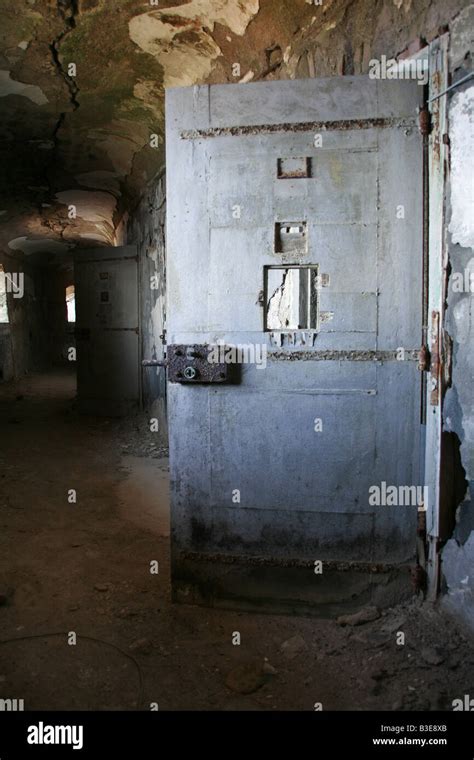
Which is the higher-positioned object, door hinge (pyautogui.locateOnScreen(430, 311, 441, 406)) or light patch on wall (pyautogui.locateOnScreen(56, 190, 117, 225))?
light patch on wall (pyautogui.locateOnScreen(56, 190, 117, 225))

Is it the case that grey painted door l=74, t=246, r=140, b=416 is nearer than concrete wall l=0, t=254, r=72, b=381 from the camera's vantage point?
Yes

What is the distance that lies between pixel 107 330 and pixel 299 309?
5.14 meters

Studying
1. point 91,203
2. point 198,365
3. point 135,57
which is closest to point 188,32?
point 135,57

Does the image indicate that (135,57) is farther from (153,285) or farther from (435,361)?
(435,361)

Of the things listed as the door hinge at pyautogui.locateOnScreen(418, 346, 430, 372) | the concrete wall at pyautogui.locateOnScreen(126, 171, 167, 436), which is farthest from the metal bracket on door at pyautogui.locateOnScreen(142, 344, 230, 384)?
the concrete wall at pyautogui.locateOnScreen(126, 171, 167, 436)

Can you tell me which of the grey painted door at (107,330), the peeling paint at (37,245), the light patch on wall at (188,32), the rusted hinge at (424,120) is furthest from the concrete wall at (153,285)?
the peeling paint at (37,245)

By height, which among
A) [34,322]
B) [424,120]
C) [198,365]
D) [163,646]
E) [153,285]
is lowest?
[163,646]

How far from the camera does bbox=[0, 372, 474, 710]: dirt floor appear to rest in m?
1.90

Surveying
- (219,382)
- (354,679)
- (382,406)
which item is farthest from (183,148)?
(354,679)

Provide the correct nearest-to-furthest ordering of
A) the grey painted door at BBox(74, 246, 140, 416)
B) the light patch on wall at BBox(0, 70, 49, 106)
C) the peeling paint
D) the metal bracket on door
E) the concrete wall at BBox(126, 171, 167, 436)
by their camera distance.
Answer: the metal bracket on door < the light patch on wall at BBox(0, 70, 49, 106) < the concrete wall at BBox(126, 171, 167, 436) < the grey painted door at BBox(74, 246, 140, 416) < the peeling paint

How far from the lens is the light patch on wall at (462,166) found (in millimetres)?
2010

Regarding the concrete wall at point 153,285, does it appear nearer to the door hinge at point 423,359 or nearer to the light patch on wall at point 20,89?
the light patch on wall at point 20,89

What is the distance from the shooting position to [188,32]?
131 inches

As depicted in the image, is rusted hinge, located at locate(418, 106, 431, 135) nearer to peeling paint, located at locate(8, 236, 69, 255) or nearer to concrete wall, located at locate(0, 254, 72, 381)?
peeling paint, located at locate(8, 236, 69, 255)
